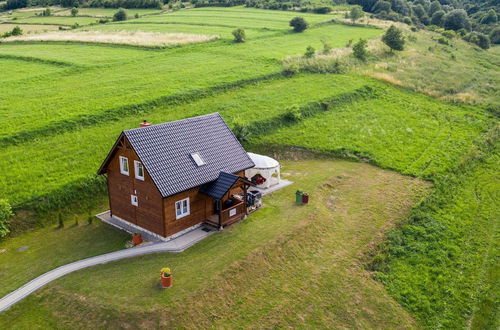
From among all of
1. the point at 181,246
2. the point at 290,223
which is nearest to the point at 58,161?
the point at 181,246

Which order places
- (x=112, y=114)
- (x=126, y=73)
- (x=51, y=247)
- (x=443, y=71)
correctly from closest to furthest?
(x=51, y=247) < (x=112, y=114) < (x=126, y=73) < (x=443, y=71)

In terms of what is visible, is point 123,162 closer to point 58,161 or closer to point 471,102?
point 58,161

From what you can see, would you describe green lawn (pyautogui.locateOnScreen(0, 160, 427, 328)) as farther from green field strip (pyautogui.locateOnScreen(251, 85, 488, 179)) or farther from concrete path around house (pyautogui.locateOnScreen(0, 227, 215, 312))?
green field strip (pyautogui.locateOnScreen(251, 85, 488, 179))

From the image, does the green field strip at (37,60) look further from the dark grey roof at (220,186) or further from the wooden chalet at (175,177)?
the dark grey roof at (220,186)

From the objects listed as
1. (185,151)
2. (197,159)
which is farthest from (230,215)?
(185,151)

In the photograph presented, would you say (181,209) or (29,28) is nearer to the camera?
(181,209)

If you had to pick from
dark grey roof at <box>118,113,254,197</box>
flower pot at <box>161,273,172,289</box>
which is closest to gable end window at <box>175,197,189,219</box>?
dark grey roof at <box>118,113,254,197</box>

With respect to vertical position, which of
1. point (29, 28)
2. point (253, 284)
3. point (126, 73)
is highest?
point (29, 28)

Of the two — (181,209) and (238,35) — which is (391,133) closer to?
→ (181,209)
